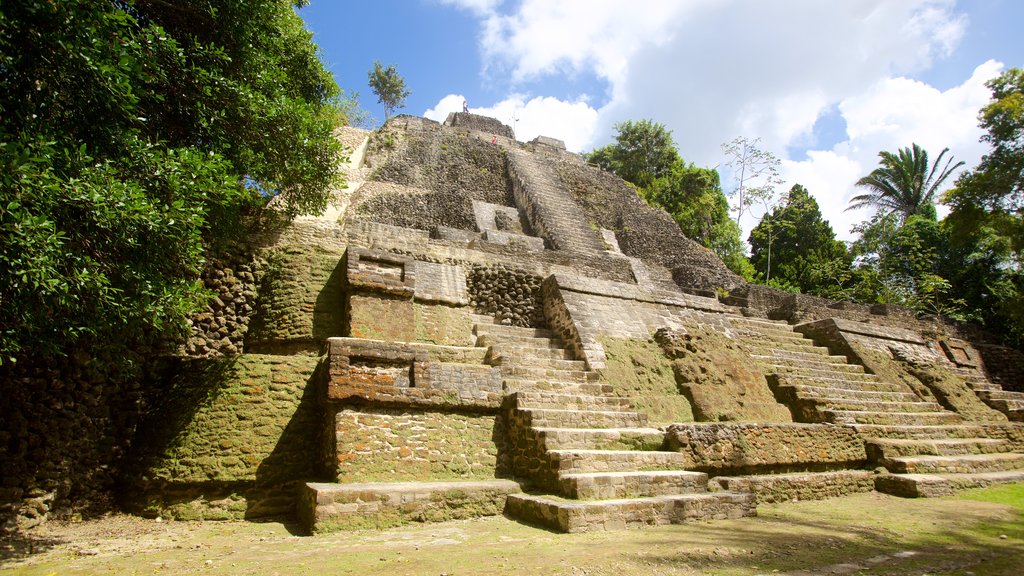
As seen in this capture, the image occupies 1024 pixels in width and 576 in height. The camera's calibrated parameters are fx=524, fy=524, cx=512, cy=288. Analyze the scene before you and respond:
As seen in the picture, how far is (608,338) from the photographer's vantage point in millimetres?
8086

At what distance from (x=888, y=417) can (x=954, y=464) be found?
116 centimetres

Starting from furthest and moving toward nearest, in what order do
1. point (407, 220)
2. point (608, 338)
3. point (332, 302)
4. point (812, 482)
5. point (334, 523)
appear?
point (407, 220), point (608, 338), point (332, 302), point (812, 482), point (334, 523)

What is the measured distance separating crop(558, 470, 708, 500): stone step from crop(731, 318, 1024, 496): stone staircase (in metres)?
3.55

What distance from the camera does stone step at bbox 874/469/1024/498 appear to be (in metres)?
6.65

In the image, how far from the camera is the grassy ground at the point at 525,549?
3.39 m

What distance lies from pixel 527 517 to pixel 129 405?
4.21 metres

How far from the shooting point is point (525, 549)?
3766 millimetres

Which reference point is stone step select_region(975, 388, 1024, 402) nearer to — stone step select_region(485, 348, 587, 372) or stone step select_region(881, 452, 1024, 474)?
stone step select_region(881, 452, 1024, 474)

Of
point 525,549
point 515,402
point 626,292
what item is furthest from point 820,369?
point 525,549

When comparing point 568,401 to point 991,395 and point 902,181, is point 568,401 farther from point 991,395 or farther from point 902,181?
point 902,181

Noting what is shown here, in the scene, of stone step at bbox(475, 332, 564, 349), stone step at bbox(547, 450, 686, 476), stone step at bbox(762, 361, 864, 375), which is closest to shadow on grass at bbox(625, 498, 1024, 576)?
stone step at bbox(547, 450, 686, 476)

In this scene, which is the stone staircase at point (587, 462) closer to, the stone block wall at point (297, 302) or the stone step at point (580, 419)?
the stone step at point (580, 419)

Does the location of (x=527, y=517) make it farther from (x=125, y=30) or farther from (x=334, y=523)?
(x=125, y=30)

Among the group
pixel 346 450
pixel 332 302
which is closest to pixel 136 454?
pixel 346 450
